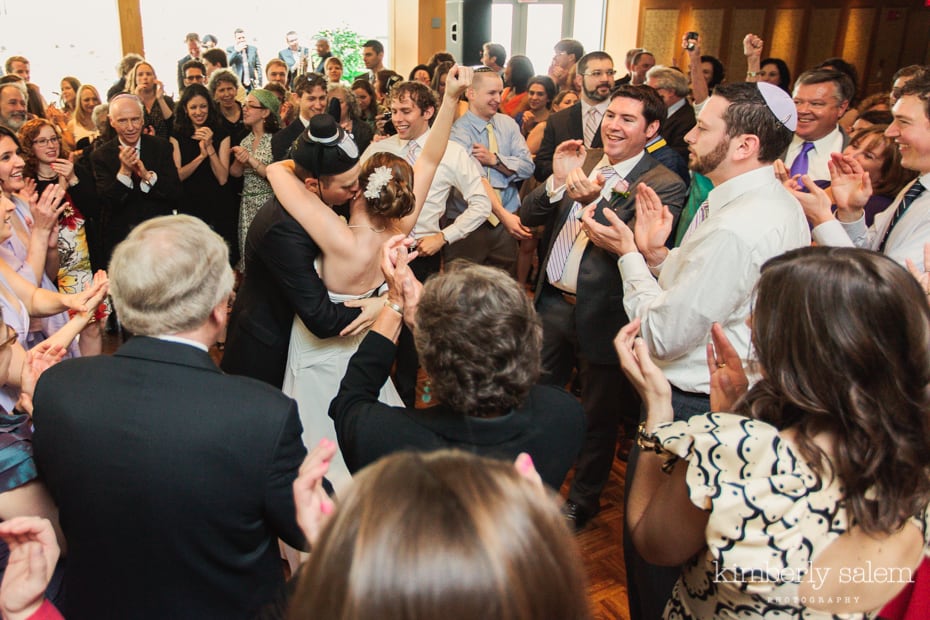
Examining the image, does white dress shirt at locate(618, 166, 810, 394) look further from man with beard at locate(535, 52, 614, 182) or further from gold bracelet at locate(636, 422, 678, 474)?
man with beard at locate(535, 52, 614, 182)

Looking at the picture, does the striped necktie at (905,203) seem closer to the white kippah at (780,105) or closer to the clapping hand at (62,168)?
the white kippah at (780,105)

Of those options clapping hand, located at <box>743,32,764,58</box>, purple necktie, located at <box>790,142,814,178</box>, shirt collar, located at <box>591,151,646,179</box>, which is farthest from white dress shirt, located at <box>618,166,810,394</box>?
clapping hand, located at <box>743,32,764,58</box>

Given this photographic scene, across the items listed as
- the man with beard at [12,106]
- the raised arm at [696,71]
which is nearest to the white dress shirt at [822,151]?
the raised arm at [696,71]

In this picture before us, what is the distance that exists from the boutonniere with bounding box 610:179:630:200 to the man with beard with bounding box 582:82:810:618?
0.77ft

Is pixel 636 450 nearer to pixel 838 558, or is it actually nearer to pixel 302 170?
pixel 838 558

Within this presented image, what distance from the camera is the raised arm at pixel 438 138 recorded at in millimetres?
2547

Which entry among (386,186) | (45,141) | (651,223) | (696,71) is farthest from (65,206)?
(696,71)

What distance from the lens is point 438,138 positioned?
8.95ft

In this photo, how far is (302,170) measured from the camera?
217 cm

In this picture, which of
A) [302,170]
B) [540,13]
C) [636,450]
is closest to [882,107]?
[636,450]

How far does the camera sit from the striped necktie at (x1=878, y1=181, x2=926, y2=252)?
7.04 feet

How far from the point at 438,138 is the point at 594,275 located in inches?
34.2

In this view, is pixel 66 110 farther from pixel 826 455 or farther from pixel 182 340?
pixel 826 455

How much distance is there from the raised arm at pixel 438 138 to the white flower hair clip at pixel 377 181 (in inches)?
15.2
